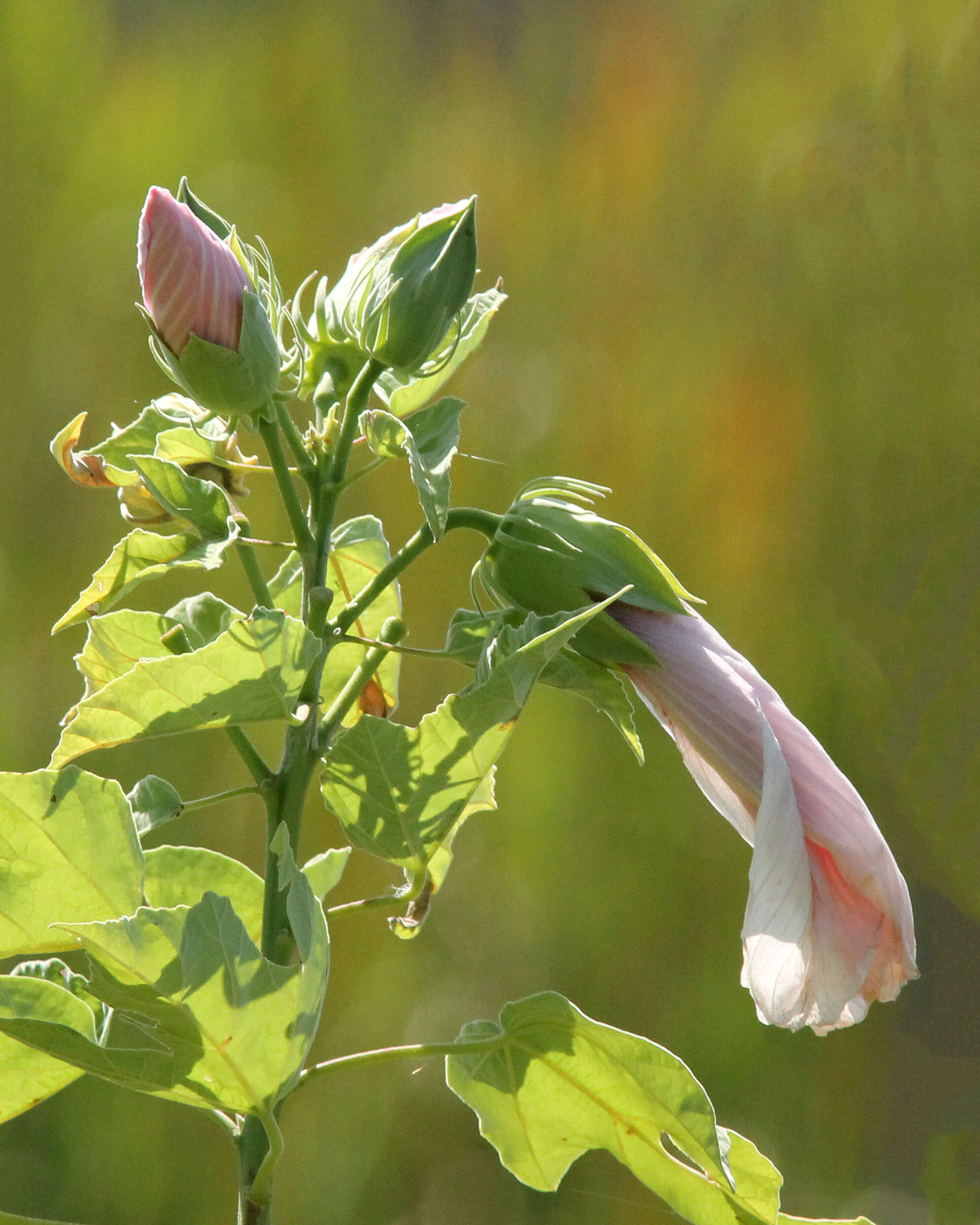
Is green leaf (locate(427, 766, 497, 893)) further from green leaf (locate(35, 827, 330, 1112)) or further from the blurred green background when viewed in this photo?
the blurred green background

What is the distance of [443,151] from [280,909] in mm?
832

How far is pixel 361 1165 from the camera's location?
0.76 m

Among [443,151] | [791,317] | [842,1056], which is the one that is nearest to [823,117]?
[791,317]

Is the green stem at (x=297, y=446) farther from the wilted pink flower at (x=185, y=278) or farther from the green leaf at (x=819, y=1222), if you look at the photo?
the green leaf at (x=819, y=1222)

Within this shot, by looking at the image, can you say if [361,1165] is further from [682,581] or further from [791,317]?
[791,317]

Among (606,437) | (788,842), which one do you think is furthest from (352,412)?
(606,437)

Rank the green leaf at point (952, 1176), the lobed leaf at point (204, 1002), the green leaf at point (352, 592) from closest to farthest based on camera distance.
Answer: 1. the lobed leaf at point (204, 1002)
2. the green leaf at point (352, 592)
3. the green leaf at point (952, 1176)

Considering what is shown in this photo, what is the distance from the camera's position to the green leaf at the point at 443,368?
0.82 feet

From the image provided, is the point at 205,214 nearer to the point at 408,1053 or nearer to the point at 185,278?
the point at 185,278

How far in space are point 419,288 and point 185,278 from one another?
0.04m

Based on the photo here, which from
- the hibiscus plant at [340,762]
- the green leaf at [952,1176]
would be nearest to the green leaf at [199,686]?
the hibiscus plant at [340,762]

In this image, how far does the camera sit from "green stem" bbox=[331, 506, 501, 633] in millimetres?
226

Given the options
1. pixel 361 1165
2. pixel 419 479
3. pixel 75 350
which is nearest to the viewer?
pixel 419 479

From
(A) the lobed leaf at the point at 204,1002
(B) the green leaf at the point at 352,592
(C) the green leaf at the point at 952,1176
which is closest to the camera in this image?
(A) the lobed leaf at the point at 204,1002
